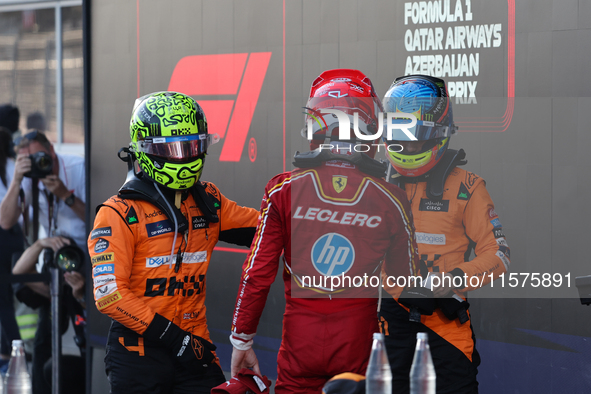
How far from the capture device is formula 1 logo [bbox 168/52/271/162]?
404cm

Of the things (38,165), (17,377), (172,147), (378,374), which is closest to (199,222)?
(172,147)

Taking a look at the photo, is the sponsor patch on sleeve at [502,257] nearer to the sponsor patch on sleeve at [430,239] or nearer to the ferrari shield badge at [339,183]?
the sponsor patch on sleeve at [430,239]

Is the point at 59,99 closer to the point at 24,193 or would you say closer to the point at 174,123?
the point at 24,193

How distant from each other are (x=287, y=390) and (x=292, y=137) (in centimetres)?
195

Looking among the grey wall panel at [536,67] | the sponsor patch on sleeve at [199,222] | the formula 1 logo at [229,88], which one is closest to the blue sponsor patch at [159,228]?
the sponsor patch on sleeve at [199,222]

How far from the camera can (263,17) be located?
3975 mm

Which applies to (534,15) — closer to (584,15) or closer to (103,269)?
(584,15)

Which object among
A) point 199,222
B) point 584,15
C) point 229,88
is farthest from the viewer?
point 229,88

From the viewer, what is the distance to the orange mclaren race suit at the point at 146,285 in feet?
8.03

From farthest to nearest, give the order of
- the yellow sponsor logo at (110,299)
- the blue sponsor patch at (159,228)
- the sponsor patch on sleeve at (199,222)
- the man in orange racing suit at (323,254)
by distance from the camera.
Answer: the sponsor patch on sleeve at (199,222) → the blue sponsor patch at (159,228) → the yellow sponsor logo at (110,299) → the man in orange racing suit at (323,254)

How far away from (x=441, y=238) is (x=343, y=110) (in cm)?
68

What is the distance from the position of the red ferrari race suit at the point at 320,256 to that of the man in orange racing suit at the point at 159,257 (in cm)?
43

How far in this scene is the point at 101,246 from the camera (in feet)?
8.05

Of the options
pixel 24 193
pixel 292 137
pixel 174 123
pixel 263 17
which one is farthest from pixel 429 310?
pixel 24 193
